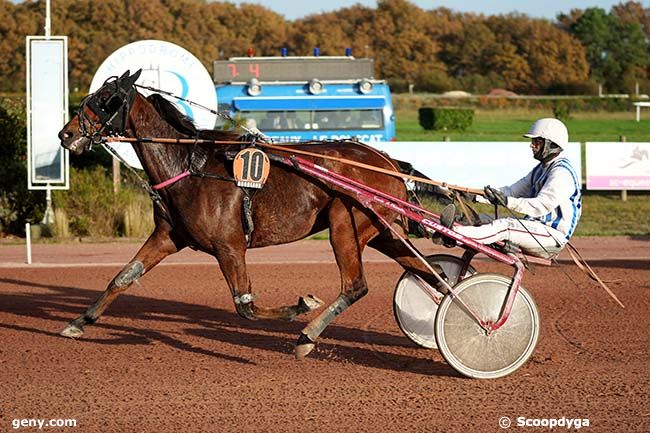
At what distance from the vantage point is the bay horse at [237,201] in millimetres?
7121

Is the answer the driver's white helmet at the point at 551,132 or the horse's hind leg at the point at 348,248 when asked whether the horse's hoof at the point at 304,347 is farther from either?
the driver's white helmet at the point at 551,132

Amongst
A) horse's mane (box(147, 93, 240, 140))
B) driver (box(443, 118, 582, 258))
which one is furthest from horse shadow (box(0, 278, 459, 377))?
horse's mane (box(147, 93, 240, 140))

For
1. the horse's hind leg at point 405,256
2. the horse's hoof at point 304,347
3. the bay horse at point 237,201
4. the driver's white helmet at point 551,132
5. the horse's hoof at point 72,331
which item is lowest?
the horse's hoof at point 72,331

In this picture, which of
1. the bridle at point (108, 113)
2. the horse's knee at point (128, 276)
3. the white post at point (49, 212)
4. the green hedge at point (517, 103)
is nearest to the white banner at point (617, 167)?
the white post at point (49, 212)

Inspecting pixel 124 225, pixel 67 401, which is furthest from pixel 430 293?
pixel 124 225

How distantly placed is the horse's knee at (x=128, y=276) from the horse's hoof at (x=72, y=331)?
1.62 ft

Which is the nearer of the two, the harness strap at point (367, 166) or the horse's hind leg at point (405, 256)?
the harness strap at point (367, 166)

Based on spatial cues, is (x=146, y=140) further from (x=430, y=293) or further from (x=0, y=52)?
(x=0, y=52)

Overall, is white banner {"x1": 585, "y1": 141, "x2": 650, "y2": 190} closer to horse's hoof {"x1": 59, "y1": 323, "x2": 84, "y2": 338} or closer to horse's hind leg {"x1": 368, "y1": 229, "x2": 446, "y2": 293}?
horse's hind leg {"x1": 368, "y1": 229, "x2": 446, "y2": 293}

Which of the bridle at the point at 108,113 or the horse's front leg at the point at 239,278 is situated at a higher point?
the bridle at the point at 108,113

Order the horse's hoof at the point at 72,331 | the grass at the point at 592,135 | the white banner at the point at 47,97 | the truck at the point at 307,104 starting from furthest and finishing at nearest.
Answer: the truck at the point at 307,104 < the grass at the point at 592,135 < the white banner at the point at 47,97 < the horse's hoof at the point at 72,331

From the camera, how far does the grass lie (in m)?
16.4

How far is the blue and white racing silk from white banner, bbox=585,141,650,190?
473 inches

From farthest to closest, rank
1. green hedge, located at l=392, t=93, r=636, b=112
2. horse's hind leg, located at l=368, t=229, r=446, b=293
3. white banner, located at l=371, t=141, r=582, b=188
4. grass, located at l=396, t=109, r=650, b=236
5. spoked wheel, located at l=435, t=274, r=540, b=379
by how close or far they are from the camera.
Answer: green hedge, located at l=392, t=93, r=636, b=112 < white banner, located at l=371, t=141, r=582, b=188 < grass, located at l=396, t=109, r=650, b=236 < horse's hind leg, located at l=368, t=229, r=446, b=293 < spoked wheel, located at l=435, t=274, r=540, b=379
